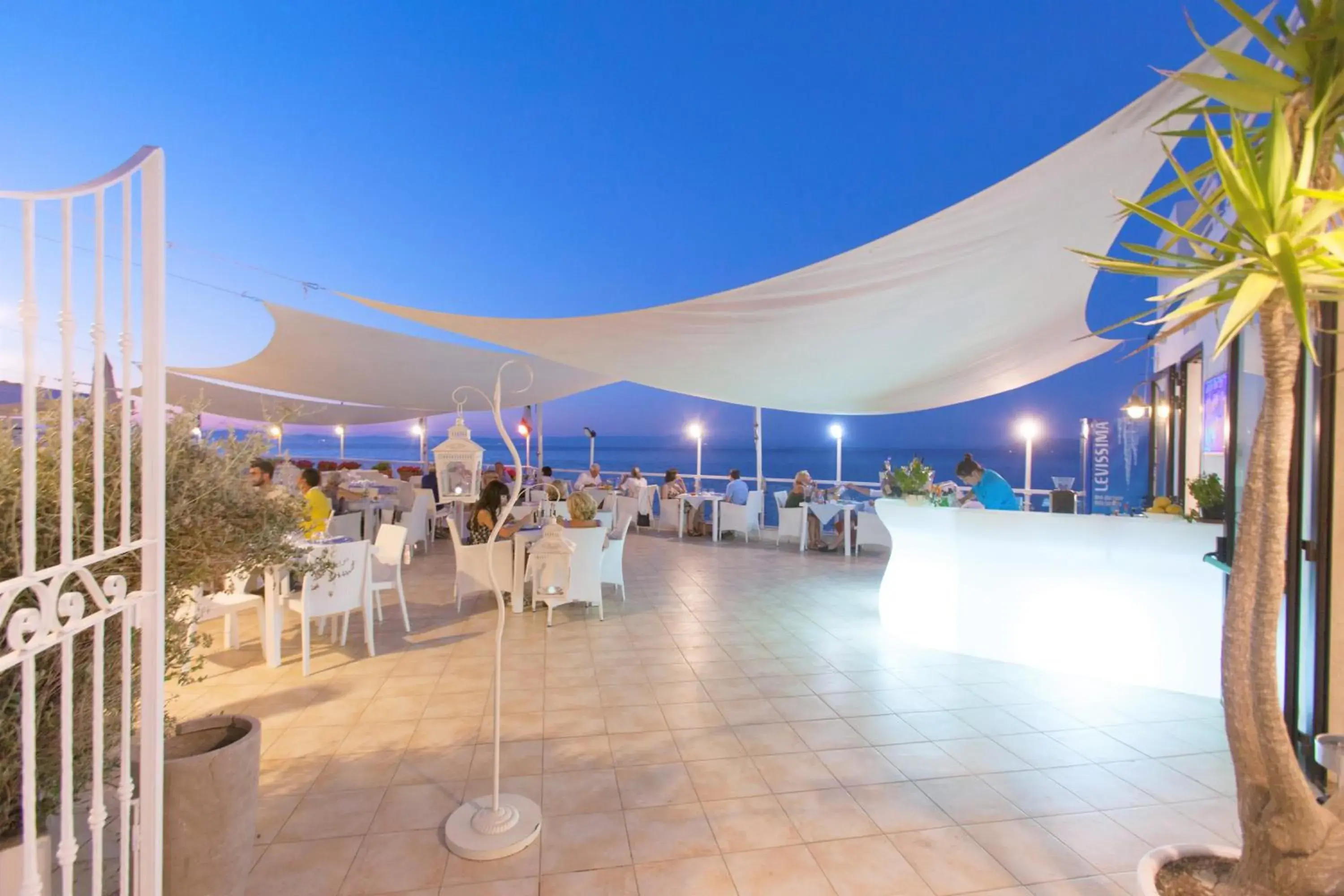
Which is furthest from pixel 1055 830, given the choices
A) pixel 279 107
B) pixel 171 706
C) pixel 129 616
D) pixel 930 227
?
pixel 279 107

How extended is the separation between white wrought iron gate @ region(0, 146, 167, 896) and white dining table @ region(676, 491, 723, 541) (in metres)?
7.98

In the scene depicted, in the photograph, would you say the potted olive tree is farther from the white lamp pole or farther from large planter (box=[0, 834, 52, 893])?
the white lamp pole

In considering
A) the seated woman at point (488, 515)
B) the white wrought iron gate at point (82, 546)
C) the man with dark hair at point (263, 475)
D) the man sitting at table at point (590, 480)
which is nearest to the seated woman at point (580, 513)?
the seated woman at point (488, 515)

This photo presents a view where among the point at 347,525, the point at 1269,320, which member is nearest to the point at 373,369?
the point at 347,525

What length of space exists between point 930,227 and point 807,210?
83.9 ft

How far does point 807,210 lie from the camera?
1062 inches

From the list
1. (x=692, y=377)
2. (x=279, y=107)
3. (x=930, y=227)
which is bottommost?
(x=692, y=377)

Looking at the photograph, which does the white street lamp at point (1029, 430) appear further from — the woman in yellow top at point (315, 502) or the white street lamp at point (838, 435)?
the woman in yellow top at point (315, 502)

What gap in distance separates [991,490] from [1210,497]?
1.38 meters

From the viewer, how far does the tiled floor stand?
2.14m

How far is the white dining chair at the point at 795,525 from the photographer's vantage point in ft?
28.1

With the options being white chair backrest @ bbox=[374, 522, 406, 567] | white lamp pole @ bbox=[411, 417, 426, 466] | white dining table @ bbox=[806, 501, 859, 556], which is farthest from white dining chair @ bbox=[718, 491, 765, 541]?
white lamp pole @ bbox=[411, 417, 426, 466]

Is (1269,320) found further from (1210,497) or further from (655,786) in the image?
(1210,497)

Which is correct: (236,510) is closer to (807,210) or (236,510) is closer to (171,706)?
(171,706)
